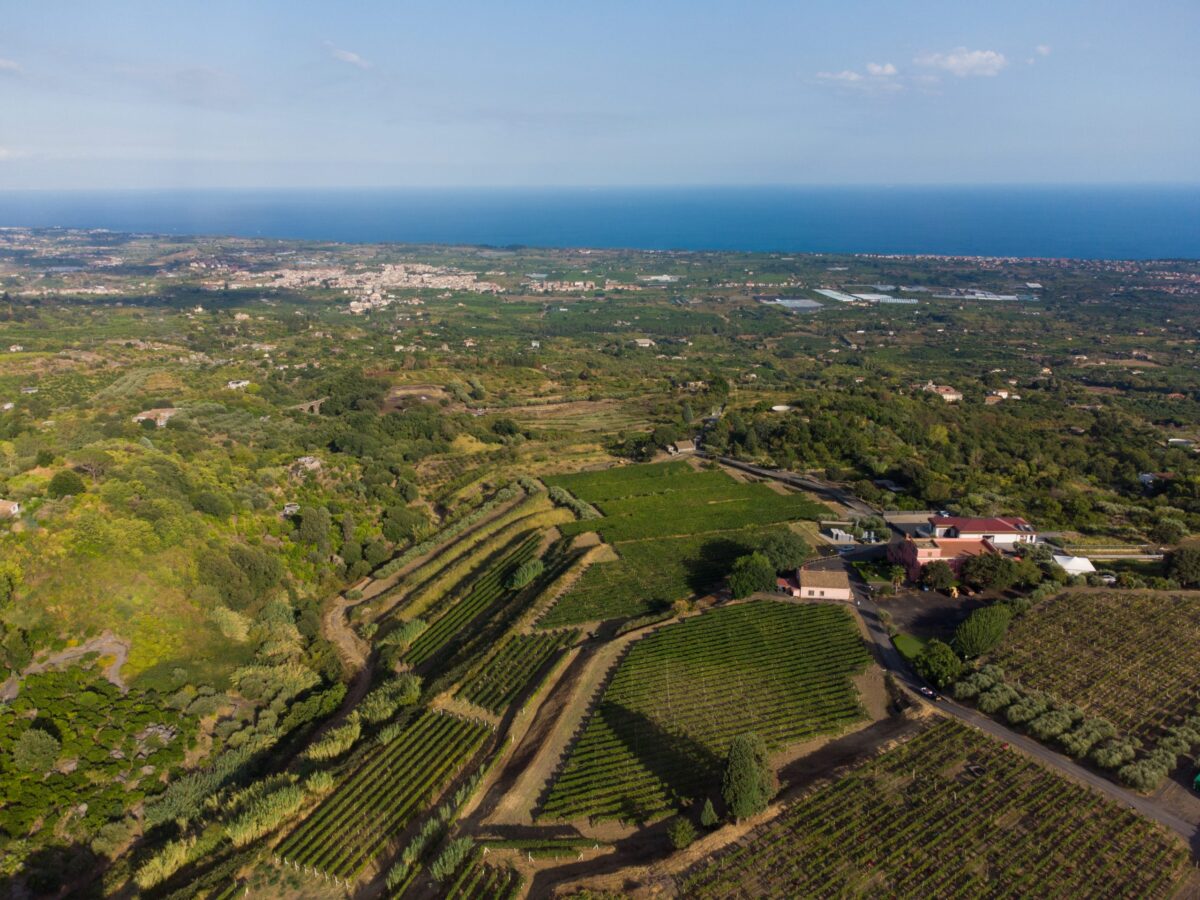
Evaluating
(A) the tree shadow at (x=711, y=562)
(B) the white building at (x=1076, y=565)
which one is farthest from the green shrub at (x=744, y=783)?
(B) the white building at (x=1076, y=565)

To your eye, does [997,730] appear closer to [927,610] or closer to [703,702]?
[927,610]

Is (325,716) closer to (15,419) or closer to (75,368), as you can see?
(15,419)

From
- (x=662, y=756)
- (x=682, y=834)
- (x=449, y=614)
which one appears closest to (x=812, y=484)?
(x=449, y=614)

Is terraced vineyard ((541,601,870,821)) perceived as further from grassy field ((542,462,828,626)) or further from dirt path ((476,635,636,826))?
grassy field ((542,462,828,626))

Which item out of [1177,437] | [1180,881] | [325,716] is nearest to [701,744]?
[1180,881]

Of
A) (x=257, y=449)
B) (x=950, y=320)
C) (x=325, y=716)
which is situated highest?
(x=950, y=320)
